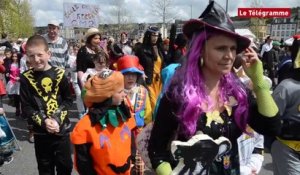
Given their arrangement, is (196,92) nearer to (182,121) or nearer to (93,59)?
(182,121)

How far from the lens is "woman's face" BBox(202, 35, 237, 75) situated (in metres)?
1.72

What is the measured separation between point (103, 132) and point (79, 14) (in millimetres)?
8930

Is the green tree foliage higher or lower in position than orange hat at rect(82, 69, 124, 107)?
higher

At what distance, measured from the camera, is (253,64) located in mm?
1773

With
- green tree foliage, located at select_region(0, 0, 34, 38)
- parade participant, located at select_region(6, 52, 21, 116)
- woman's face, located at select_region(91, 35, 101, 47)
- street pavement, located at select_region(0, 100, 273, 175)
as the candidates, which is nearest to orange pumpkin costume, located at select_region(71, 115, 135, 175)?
street pavement, located at select_region(0, 100, 273, 175)

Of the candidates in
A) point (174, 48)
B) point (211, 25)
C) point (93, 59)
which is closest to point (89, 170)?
point (211, 25)

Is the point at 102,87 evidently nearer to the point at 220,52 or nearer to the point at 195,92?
the point at 195,92

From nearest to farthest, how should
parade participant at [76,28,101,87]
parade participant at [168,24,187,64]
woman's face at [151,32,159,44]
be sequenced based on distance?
parade participant at [76,28,101,87], woman's face at [151,32,159,44], parade participant at [168,24,187,64]

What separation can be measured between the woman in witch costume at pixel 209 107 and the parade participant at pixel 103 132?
2.72 feet

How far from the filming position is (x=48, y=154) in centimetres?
345

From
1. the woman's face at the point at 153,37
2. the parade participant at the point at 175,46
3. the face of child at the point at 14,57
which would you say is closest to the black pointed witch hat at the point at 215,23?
the woman's face at the point at 153,37

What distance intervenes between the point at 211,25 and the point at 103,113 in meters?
1.27

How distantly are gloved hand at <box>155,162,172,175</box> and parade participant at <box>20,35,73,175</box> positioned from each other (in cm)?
179

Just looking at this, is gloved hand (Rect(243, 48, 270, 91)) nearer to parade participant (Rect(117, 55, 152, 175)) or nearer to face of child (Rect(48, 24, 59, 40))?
parade participant (Rect(117, 55, 152, 175))
